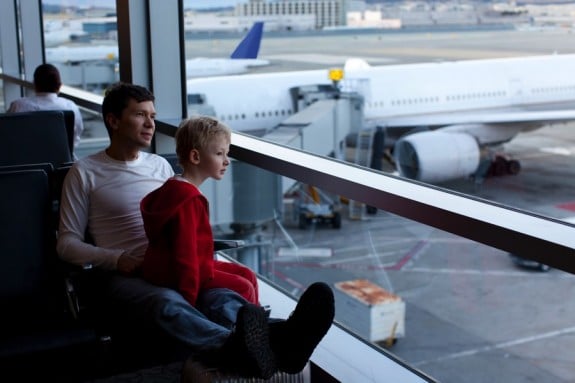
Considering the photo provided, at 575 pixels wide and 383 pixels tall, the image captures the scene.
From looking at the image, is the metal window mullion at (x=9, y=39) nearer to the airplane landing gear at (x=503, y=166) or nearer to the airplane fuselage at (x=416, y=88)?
the airplane fuselage at (x=416, y=88)

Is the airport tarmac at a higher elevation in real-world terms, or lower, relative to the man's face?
lower

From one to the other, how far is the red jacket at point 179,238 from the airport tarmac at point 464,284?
6668mm

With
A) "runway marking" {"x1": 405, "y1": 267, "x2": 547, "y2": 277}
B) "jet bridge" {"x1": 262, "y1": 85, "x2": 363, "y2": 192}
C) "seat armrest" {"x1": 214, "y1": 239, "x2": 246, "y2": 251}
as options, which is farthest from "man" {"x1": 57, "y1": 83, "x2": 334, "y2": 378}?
"runway marking" {"x1": 405, "y1": 267, "x2": 547, "y2": 277}

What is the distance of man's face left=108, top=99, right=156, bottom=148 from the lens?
81.4 inches

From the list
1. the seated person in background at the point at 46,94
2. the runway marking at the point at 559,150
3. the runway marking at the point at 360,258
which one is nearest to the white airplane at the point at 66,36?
the runway marking at the point at 360,258

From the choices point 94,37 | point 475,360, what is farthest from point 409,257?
point 94,37

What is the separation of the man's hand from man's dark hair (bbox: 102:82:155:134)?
41cm

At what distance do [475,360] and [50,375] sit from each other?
30.3 feet

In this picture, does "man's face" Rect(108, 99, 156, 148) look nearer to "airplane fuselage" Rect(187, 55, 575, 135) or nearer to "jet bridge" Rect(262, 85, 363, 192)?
"jet bridge" Rect(262, 85, 363, 192)

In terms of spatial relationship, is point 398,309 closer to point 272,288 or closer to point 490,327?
point 490,327

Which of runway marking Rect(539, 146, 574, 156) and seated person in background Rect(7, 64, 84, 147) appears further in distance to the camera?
runway marking Rect(539, 146, 574, 156)

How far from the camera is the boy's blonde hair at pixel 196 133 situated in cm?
181

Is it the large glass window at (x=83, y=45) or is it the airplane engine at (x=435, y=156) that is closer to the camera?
the airplane engine at (x=435, y=156)

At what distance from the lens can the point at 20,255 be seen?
2010 millimetres
